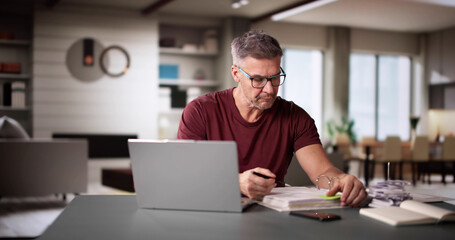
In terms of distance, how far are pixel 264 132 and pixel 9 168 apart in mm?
3631

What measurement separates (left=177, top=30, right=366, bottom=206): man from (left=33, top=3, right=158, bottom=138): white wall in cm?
564

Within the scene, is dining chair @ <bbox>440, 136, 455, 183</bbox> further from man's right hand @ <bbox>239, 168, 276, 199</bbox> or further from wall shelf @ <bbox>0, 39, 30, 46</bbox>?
man's right hand @ <bbox>239, 168, 276, 199</bbox>

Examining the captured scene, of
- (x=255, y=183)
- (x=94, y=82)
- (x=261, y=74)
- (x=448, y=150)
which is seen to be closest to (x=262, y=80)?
(x=261, y=74)

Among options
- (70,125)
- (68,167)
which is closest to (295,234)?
(68,167)

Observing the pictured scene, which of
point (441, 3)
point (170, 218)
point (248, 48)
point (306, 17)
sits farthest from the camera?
point (306, 17)

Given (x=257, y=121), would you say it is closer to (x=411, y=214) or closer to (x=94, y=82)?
(x=411, y=214)

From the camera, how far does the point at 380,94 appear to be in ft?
32.3

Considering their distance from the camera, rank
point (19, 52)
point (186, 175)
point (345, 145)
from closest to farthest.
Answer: point (186, 175) → point (19, 52) → point (345, 145)

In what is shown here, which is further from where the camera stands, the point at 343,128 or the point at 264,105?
the point at 343,128

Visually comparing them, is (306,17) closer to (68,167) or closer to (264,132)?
(68,167)

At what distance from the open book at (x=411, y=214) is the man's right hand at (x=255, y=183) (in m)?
0.28

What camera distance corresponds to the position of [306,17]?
27.0 ft

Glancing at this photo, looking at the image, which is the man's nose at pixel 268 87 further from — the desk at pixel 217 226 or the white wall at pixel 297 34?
the white wall at pixel 297 34

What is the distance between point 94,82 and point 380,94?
5.56 metres
